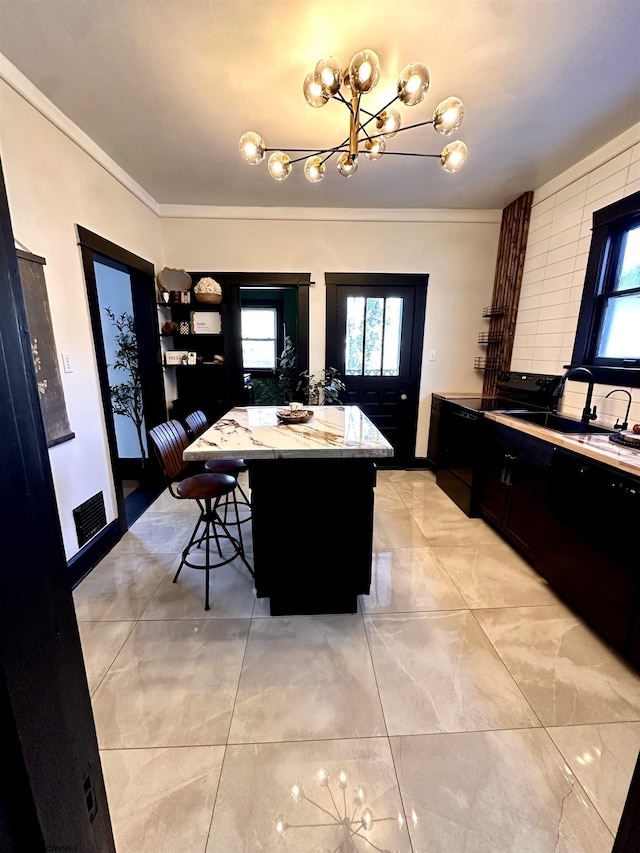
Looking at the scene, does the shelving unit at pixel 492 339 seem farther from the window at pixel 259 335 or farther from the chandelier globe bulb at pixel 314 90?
the window at pixel 259 335

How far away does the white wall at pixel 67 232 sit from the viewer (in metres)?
1.80

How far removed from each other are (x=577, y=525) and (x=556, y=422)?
3.62 ft

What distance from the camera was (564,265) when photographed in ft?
9.30

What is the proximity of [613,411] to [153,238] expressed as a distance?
4196 mm

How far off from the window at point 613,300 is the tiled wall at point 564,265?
Result: 85 millimetres

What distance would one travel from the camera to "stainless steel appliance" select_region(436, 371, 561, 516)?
288cm

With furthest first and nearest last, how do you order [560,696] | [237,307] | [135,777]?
[237,307], [560,696], [135,777]

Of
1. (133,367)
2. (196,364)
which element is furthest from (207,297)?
(133,367)

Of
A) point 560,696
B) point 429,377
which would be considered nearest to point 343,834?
point 560,696

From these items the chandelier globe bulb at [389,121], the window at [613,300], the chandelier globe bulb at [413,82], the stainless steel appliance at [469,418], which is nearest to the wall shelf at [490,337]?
the stainless steel appliance at [469,418]

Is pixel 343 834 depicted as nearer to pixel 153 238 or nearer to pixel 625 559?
pixel 625 559

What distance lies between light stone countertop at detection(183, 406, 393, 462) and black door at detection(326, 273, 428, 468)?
1.71m

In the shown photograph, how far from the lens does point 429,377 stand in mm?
3947

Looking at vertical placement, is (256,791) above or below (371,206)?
below
